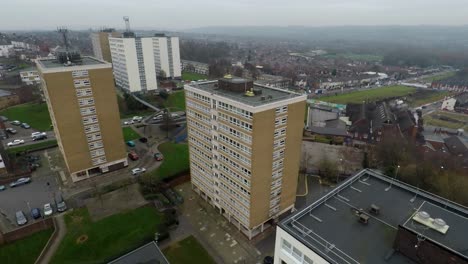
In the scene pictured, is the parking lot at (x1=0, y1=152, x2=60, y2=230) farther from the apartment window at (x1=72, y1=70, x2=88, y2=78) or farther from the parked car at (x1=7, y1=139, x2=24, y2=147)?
the apartment window at (x1=72, y1=70, x2=88, y2=78)

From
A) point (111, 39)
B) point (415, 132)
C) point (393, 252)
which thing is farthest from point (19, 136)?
point (415, 132)

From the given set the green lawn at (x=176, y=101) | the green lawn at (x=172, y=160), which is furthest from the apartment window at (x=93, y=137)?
the green lawn at (x=176, y=101)

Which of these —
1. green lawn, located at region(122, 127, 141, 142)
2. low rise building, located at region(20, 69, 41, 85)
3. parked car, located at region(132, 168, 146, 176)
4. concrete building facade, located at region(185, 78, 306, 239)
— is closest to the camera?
concrete building facade, located at region(185, 78, 306, 239)

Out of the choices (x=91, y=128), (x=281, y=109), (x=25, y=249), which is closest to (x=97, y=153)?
(x=91, y=128)

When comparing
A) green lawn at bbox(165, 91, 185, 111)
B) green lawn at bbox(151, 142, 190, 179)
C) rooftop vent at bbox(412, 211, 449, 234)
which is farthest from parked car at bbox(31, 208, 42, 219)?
green lawn at bbox(165, 91, 185, 111)

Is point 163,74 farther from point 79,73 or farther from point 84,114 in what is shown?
point 79,73
